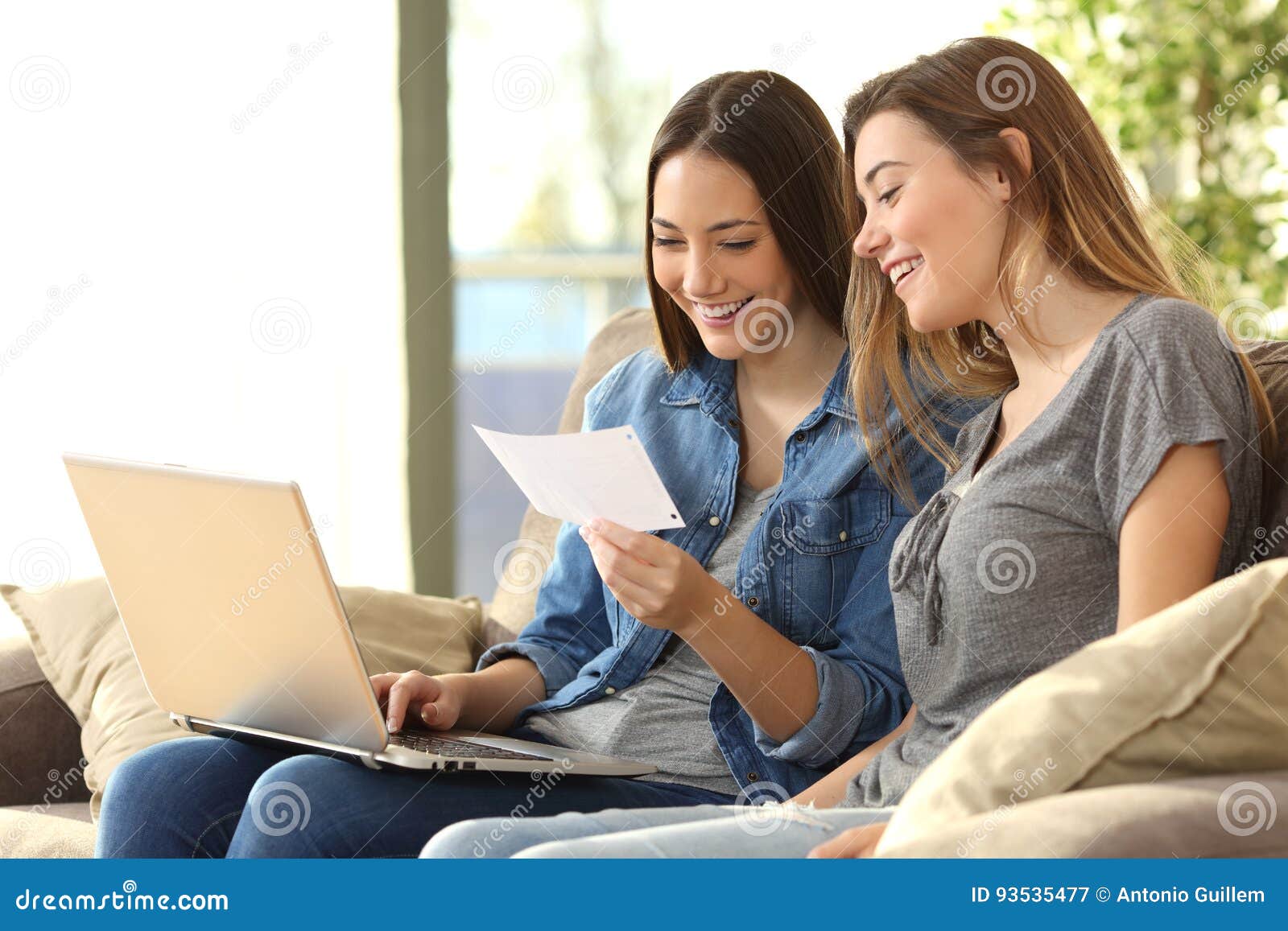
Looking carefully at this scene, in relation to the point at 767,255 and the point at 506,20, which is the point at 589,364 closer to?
the point at 767,255

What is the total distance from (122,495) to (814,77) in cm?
251

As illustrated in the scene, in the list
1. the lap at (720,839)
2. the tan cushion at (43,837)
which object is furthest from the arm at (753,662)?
the tan cushion at (43,837)

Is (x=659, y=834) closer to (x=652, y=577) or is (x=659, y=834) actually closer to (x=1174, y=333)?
(x=652, y=577)

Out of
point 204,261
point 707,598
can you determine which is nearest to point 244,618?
point 707,598

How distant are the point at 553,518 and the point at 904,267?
2.58ft

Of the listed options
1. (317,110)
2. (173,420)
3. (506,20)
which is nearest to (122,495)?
(173,420)

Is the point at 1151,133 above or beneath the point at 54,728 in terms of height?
above

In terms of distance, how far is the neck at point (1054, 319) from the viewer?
1.22m

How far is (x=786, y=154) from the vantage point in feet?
5.03

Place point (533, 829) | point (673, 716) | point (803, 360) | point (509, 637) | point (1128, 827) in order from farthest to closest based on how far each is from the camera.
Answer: point (509, 637) → point (803, 360) → point (673, 716) → point (533, 829) → point (1128, 827)

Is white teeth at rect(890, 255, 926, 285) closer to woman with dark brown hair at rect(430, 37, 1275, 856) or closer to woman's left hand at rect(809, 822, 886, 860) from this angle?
woman with dark brown hair at rect(430, 37, 1275, 856)

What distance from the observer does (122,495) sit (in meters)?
1.26

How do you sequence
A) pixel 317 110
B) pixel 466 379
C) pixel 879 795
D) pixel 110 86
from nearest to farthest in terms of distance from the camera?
1. pixel 879 795
2. pixel 110 86
3. pixel 317 110
4. pixel 466 379

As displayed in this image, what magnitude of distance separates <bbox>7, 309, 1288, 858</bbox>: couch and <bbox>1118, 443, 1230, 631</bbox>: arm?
13 centimetres
